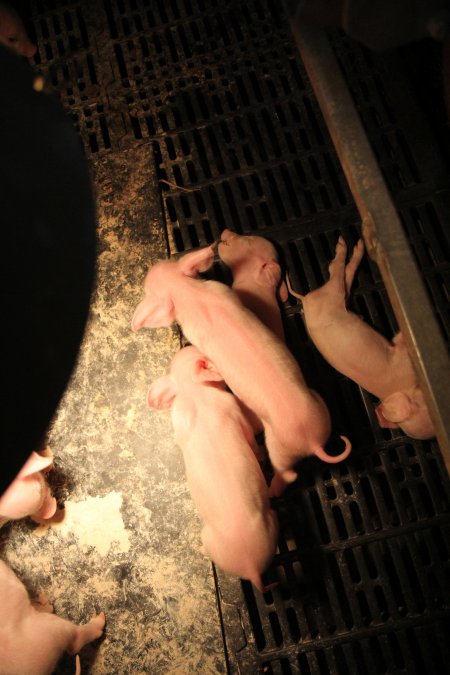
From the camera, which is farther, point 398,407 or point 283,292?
point 283,292

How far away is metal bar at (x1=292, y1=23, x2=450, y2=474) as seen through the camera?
80cm

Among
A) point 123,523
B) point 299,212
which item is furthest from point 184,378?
point 299,212

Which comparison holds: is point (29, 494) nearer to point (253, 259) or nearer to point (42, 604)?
point (42, 604)

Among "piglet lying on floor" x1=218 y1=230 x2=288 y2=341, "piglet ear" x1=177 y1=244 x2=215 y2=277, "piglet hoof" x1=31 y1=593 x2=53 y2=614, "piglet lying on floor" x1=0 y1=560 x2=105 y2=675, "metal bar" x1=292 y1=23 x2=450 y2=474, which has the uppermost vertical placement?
"metal bar" x1=292 y1=23 x2=450 y2=474

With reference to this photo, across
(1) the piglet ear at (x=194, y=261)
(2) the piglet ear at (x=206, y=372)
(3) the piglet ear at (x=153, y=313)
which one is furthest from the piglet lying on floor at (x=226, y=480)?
(1) the piglet ear at (x=194, y=261)

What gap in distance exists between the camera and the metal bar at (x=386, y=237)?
80 cm

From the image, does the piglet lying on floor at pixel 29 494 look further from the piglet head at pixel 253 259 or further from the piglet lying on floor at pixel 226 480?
the piglet head at pixel 253 259

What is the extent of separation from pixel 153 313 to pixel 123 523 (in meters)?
0.63

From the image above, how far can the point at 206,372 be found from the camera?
4.83 ft

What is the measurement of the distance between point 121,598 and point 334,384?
882mm

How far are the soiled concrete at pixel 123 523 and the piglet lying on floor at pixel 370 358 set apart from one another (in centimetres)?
48

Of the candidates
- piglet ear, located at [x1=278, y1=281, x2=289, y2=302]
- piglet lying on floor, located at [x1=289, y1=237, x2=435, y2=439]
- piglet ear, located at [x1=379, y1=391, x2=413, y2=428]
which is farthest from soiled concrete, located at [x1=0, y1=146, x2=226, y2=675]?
piglet ear, located at [x1=379, y1=391, x2=413, y2=428]

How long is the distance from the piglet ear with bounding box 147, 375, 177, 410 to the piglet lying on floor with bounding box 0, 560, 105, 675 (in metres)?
0.63

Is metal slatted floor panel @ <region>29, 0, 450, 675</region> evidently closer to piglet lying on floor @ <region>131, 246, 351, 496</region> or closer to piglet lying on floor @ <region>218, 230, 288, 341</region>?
piglet lying on floor @ <region>218, 230, 288, 341</region>
